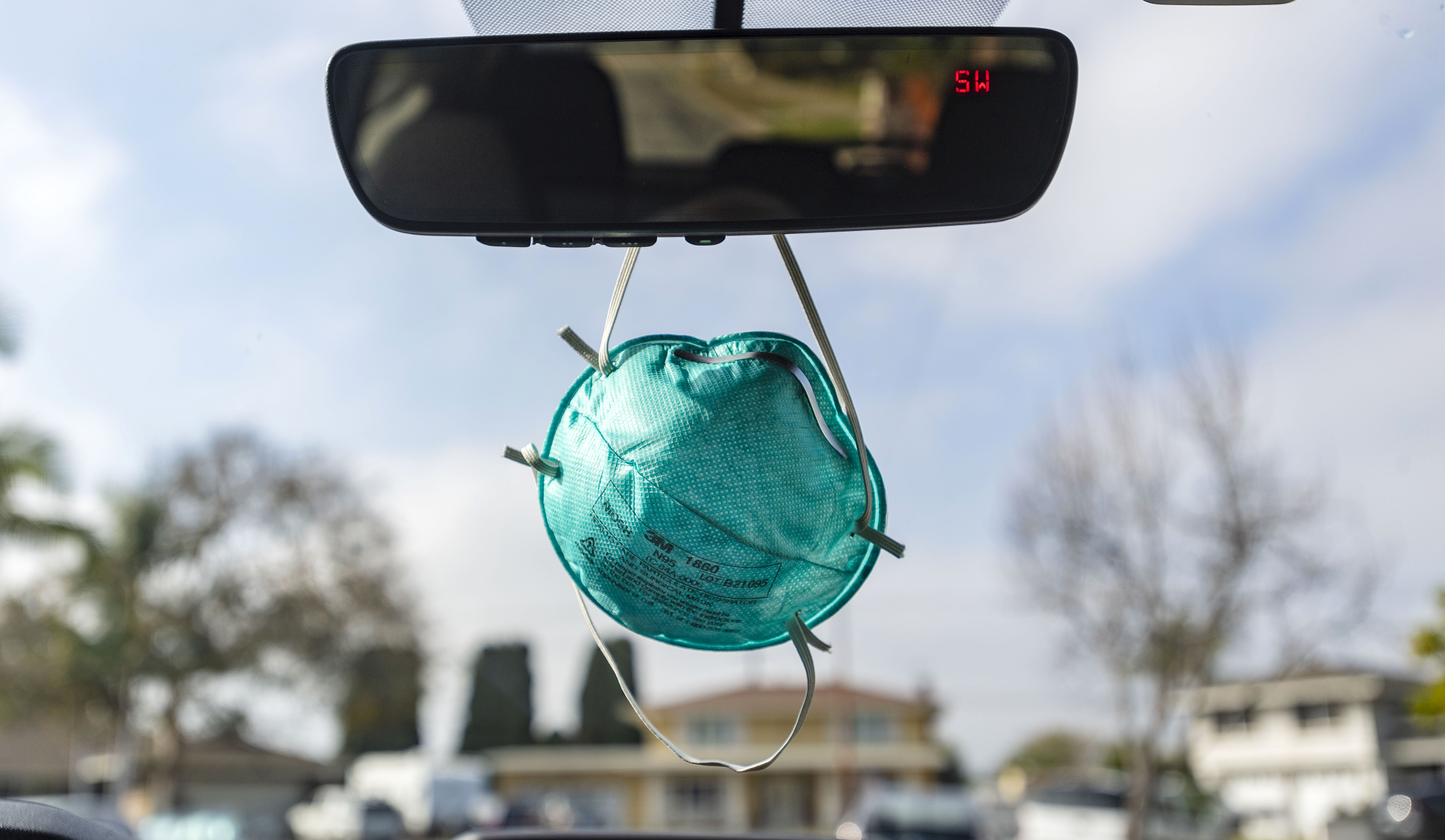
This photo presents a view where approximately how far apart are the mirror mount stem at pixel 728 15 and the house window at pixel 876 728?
29543mm

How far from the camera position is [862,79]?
1.40m

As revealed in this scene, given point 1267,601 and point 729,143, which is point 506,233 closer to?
point 729,143

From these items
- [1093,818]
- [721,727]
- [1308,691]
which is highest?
[1308,691]

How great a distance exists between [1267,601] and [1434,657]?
8.20 feet

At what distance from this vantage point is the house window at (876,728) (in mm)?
30516

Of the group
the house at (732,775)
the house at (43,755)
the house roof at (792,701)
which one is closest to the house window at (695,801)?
the house at (732,775)

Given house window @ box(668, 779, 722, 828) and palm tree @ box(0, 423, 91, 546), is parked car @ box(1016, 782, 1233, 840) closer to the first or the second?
house window @ box(668, 779, 722, 828)

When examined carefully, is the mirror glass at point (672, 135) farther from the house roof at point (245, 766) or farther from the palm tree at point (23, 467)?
the house roof at point (245, 766)

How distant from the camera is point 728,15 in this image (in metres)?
1.68

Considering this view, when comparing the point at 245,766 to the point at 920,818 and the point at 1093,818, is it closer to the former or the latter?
the point at 920,818

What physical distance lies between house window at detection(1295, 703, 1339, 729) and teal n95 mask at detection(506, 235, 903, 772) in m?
43.6

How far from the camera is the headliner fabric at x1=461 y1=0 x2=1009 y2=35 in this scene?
5.29 ft

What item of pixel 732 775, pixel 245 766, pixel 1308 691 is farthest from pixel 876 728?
pixel 732 775

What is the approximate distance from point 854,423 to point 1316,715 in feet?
147
